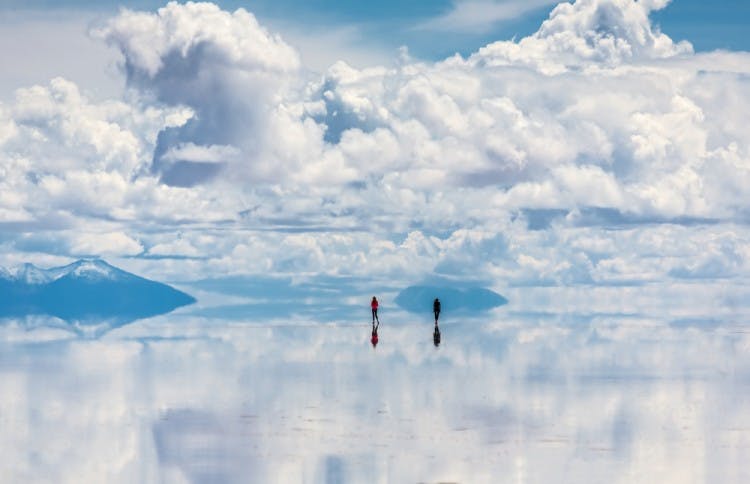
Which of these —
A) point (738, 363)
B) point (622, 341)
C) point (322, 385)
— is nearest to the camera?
point (322, 385)

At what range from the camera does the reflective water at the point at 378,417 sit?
169ft

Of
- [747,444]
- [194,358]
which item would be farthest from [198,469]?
[194,358]

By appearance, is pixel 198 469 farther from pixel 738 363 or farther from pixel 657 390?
pixel 738 363

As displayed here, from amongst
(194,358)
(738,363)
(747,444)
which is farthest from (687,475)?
(194,358)

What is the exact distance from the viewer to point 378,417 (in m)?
63.7

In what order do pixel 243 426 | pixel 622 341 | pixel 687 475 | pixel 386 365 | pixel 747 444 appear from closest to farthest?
pixel 687 475 < pixel 747 444 < pixel 243 426 < pixel 386 365 < pixel 622 341

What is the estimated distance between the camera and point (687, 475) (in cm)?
4953

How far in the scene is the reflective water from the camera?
51469 millimetres

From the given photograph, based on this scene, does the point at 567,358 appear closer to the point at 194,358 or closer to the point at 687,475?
the point at 194,358

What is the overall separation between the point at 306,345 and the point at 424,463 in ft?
253

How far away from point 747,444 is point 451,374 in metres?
31.1

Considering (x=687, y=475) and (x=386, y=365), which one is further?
(x=386, y=365)

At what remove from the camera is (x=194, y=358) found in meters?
110

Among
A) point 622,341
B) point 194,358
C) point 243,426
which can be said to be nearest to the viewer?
point 243,426
